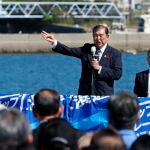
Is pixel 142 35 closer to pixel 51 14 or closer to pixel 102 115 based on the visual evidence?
pixel 51 14

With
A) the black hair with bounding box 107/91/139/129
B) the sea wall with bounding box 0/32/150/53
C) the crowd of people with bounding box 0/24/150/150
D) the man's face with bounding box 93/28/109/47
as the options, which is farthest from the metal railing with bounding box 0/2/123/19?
the black hair with bounding box 107/91/139/129

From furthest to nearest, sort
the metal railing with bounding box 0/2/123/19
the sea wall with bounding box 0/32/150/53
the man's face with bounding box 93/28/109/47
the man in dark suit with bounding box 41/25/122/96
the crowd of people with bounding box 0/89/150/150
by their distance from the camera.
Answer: the metal railing with bounding box 0/2/123/19 < the sea wall with bounding box 0/32/150/53 < the man in dark suit with bounding box 41/25/122/96 < the man's face with bounding box 93/28/109/47 < the crowd of people with bounding box 0/89/150/150

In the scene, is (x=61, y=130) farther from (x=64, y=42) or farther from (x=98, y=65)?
(x=64, y=42)

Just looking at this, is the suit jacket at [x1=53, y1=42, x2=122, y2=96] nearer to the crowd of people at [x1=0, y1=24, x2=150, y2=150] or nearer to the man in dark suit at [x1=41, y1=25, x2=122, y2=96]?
the man in dark suit at [x1=41, y1=25, x2=122, y2=96]

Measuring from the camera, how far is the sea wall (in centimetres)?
6650

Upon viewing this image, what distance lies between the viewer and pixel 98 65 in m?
9.81

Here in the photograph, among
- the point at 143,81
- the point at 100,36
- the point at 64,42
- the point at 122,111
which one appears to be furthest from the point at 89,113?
the point at 64,42

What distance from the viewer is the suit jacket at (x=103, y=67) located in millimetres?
9930

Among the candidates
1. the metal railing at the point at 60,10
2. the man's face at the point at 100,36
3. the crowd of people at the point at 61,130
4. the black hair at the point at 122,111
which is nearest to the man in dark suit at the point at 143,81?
the man's face at the point at 100,36

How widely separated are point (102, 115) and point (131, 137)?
4.05m

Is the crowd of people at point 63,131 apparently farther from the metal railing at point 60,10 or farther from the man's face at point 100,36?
the metal railing at point 60,10

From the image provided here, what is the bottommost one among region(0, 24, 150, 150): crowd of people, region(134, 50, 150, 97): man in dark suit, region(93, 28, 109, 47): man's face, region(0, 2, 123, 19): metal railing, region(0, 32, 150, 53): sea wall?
region(0, 32, 150, 53): sea wall

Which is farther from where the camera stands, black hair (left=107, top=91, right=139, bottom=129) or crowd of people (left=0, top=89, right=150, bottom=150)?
black hair (left=107, top=91, right=139, bottom=129)

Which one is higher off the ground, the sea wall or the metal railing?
the metal railing
